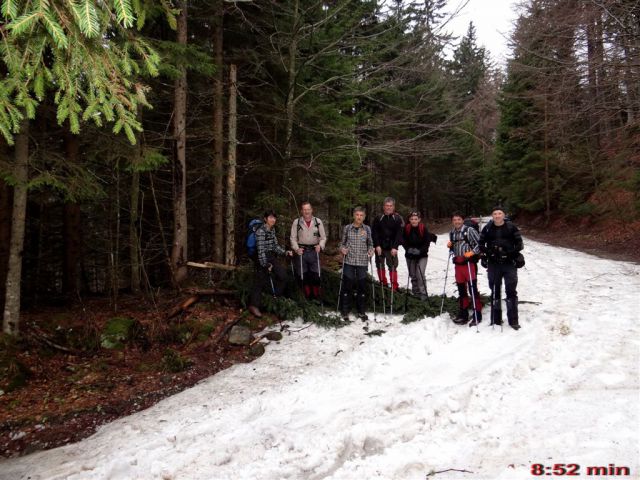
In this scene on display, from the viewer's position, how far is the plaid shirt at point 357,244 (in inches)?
299

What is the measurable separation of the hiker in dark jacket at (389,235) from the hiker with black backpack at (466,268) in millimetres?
1457

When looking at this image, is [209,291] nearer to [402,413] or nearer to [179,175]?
[179,175]

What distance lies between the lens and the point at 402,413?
166 inches

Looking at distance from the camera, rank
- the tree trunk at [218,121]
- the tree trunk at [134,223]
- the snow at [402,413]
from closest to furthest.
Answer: the snow at [402,413] → the tree trunk at [134,223] → the tree trunk at [218,121]

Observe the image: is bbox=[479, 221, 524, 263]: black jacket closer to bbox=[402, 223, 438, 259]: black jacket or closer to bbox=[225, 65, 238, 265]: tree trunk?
bbox=[402, 223, 438, 259]: black jacket

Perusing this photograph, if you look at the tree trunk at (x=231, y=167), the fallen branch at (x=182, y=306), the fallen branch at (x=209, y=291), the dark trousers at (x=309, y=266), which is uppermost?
the tree trunk at (x=231, y=167)

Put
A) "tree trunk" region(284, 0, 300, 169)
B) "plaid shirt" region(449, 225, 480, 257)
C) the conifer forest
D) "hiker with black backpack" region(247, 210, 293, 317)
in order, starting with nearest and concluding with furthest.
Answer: the conifer forest → "plaid shirt" region(449, 225, 480, 257) → "hiker with black backpack" region(247, 210, 293, 317) → "tree trunk" region(284, 0, 300, 169)

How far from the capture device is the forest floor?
4.68 m

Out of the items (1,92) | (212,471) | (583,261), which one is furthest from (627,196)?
(1,92)

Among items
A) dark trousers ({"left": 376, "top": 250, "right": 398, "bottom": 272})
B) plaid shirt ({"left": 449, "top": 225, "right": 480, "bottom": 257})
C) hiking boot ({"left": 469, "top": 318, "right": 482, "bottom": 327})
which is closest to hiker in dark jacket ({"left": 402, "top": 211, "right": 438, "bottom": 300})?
dark trousers ({"left": 376, "top": 250, "right": 398, "bottom": 272})

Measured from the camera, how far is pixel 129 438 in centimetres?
427

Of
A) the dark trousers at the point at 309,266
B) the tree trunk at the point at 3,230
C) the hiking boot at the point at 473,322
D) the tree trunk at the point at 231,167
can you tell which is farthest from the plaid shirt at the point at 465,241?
the tree trunk at the point at 3,230

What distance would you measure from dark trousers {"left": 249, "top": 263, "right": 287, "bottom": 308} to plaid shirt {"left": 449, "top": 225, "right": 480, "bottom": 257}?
12.0ft

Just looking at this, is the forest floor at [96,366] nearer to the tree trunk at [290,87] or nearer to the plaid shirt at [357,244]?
the plaid shirt at [357,244]
